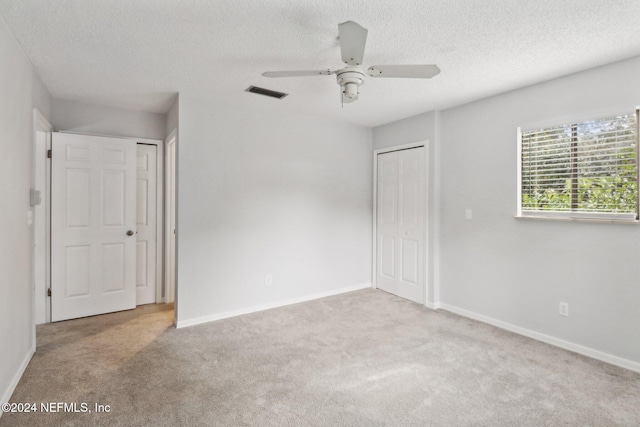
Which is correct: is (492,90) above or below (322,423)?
above

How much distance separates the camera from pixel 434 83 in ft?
9.89

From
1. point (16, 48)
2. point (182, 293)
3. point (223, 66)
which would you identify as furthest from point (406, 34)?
point (182, 293)

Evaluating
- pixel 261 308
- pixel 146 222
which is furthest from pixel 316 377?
pixel 146 222

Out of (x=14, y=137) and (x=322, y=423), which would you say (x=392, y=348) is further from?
(x=14, y=137)

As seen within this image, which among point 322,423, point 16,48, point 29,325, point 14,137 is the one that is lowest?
point 322,423

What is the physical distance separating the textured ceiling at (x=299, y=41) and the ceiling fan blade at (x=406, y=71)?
0.24 metres

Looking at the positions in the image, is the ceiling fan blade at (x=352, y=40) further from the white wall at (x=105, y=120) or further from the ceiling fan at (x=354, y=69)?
the white wall at (x=105, y=120)

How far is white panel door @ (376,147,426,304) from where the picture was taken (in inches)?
162

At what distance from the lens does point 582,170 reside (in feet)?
9.05

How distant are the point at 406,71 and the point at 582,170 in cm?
187

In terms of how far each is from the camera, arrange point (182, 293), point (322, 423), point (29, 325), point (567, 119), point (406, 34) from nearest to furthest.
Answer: point (322, 423), point (406, 34), point (29, 325), point (567, 119), point (182, 293)

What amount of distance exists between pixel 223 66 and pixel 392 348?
2.77 meters

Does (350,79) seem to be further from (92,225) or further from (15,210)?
(92,225)

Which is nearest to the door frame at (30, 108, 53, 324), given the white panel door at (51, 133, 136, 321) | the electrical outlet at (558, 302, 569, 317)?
the white panel door at (51, 133, 136, 321)
